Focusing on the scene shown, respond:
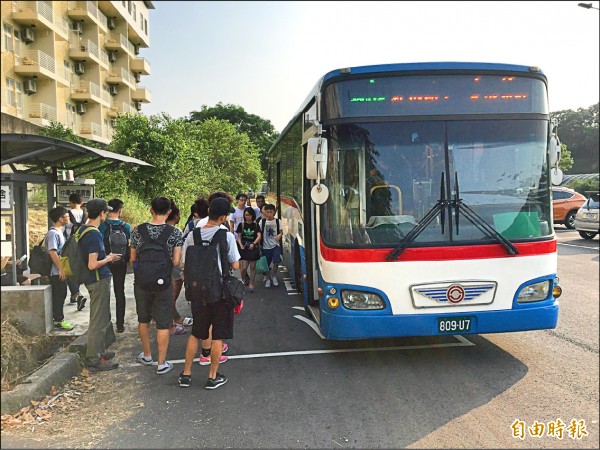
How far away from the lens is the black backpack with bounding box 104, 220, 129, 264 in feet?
20.3

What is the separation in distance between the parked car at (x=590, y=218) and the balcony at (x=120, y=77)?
3659 cm

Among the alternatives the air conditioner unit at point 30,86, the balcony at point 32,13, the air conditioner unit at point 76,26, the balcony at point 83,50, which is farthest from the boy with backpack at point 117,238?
the air conditioner unit at point 76,26

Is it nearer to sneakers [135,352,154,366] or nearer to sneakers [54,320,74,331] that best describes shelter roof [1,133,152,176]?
sneakers [54,320,74,331]

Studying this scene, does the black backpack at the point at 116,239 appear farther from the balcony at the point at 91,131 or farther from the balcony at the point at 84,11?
the balcony at the point at 84,11

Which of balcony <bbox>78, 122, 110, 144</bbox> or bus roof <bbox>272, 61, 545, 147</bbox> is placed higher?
balcony <bbox>78, 122, 110, 144</bbox>

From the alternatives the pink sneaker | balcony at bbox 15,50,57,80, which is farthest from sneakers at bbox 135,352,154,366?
balcony at bbox 15,50,57,80

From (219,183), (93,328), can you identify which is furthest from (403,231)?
(219,183)

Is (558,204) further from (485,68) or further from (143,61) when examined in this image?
(143,61)

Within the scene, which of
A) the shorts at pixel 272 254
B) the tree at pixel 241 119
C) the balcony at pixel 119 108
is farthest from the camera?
the tree at pixel 241 119

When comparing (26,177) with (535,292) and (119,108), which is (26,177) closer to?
(535,292)

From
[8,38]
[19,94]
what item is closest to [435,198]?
[8,38]

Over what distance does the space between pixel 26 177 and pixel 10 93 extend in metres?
28.1

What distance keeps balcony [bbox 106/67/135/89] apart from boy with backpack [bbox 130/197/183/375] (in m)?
40.6

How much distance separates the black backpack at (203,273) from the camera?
464 centimetres
